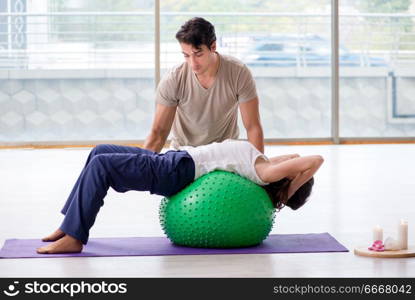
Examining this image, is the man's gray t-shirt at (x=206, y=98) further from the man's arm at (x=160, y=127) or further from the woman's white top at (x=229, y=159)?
the woman's white top at (x=229, y=159)

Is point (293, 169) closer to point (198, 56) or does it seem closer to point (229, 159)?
point (229, 159)

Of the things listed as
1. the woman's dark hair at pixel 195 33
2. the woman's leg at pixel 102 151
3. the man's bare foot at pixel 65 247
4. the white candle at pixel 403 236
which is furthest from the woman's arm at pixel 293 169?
the man's bare foot at pixel 65 247

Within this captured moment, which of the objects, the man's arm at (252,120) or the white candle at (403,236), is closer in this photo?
the white candle at (403,236)

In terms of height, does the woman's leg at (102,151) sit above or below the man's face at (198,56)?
below

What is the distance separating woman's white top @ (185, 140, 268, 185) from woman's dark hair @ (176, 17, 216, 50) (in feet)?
1.58

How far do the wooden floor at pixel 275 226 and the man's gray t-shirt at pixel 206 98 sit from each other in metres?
0.49

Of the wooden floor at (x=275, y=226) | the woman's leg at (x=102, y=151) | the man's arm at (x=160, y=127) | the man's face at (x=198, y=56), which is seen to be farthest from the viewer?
the man's arm at (x=160, y=127)

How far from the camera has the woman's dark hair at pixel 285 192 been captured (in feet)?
12.2

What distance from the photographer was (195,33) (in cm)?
A: 385

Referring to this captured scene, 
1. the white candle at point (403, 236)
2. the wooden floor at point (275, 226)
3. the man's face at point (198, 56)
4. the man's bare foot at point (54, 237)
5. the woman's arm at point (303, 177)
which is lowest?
the wooden floor at point (275, 226)

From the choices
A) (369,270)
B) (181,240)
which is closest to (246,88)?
(181,240)

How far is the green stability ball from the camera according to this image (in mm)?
3590

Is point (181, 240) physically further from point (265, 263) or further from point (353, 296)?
point (353, 296)

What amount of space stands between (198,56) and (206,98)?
0.29 meters
